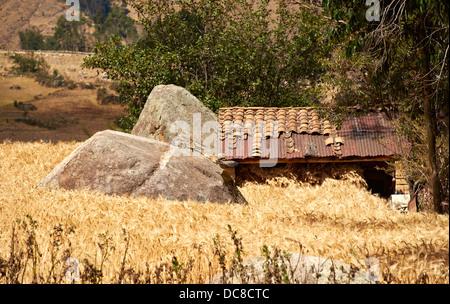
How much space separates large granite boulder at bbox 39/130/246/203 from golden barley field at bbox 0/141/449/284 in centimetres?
43

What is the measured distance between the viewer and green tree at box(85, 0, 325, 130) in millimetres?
21188

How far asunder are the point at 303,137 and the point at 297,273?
410 inches

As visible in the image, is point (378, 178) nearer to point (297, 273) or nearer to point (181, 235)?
point (181, 235)

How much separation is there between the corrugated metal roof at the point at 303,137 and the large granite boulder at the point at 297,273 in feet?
30.5

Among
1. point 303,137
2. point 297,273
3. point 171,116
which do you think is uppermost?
point 171,116

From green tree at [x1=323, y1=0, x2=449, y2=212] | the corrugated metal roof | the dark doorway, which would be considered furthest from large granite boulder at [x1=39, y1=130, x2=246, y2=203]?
the dark doorway

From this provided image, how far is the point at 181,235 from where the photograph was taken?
6992 millimetres

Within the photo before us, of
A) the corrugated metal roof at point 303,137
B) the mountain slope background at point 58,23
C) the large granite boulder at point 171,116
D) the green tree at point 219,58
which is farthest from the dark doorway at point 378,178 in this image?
the mountain slope background at point 58,23

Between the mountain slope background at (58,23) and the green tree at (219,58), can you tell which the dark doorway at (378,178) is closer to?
the green tree at (219,58)

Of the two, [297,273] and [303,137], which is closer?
[297,273]

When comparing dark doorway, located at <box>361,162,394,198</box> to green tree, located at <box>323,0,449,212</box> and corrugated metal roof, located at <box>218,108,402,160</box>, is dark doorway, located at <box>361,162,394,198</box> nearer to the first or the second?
corrugated metal roof, located at <box>218,108,402,160</box>

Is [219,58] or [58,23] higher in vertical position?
[58,23]

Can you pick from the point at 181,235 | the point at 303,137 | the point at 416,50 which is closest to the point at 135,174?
the point at 181,235
